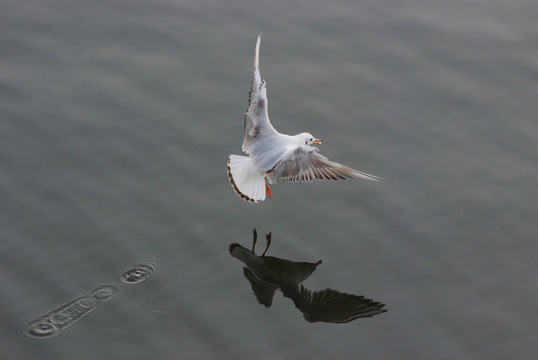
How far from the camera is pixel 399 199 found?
8.81m

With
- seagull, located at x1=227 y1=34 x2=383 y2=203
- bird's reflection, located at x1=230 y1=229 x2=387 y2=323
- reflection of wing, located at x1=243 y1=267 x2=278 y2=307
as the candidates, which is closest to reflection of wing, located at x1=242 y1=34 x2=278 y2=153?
seagull, located at x1=227 y1=34 x2=383 y2=203

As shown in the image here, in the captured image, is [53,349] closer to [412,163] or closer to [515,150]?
[412,163]

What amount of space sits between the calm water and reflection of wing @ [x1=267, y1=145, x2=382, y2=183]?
1.20ft

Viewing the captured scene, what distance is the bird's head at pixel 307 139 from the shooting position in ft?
29.3

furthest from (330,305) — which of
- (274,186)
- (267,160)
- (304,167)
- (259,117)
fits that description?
(259,117)

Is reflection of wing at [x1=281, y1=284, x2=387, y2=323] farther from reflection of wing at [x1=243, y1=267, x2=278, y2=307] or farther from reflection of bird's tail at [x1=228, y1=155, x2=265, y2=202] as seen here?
reflection of bird's tail at [x1=228, y1=155, x2=265, y2=202]

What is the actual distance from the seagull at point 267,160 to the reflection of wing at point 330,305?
4.27 ft

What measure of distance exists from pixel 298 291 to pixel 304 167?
1.55 meters

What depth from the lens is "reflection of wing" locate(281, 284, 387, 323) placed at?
7.44 meters

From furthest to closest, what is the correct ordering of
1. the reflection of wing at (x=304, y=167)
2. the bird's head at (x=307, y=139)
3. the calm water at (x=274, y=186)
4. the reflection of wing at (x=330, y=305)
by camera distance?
the bird's head at (x=307, y=139)
the reflection of wing at (x=304, y=167)
the reflection of wing at (x=330, y=305)
the calm water at (x=274, y=186)

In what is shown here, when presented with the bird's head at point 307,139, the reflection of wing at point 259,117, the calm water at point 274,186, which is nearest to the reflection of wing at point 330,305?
the calm water at point 274,186

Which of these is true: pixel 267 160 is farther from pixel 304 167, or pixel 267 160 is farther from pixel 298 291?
pixel 298 291

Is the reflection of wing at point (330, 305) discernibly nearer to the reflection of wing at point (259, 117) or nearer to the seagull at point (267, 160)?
the seagull at point (267, 160)

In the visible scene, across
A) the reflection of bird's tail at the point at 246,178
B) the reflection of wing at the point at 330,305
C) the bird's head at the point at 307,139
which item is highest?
the bird's head at the point at 307,139
